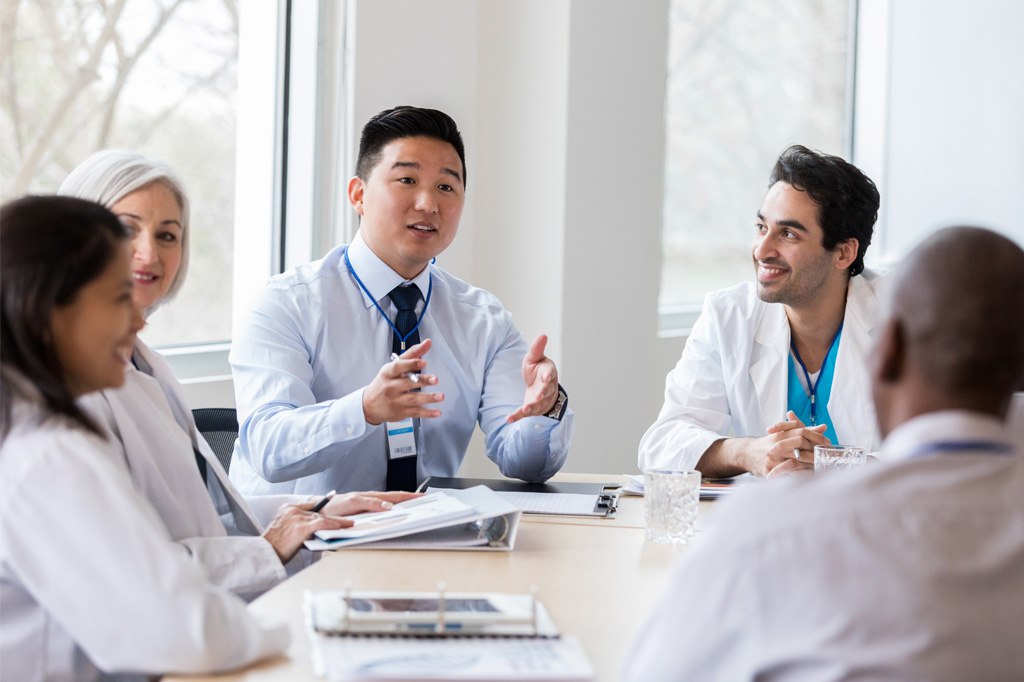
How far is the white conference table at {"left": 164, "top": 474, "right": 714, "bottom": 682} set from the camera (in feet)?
4.60

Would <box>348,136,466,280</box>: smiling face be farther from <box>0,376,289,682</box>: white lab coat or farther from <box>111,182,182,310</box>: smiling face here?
<box>0,376,289,682</box>: white lab coat

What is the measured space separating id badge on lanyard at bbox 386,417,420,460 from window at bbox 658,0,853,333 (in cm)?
321

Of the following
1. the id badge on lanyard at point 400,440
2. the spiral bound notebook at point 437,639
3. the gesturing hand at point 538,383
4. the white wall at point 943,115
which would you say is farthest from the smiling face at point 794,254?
the white wall at point 943,115

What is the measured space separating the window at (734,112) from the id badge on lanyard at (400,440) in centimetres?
321

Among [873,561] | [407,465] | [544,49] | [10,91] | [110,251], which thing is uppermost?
[544,49]

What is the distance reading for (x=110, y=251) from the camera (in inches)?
53.1

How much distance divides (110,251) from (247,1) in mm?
2621

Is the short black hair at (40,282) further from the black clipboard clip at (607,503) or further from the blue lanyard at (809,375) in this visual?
the blue lanyard at (809,375)

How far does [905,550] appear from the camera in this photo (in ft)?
3.29

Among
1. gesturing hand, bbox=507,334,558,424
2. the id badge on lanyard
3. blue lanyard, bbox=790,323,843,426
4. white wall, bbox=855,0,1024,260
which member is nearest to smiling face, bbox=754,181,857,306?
blue lanyard, bbox=790,323,843,426

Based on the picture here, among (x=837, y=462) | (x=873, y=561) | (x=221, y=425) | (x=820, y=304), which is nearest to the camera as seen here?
(x=873, y=561)

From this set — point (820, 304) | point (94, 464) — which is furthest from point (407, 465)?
point (94, 464)

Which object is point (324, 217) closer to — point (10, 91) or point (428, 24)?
point (428, 24)

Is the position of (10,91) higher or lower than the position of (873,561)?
higher
